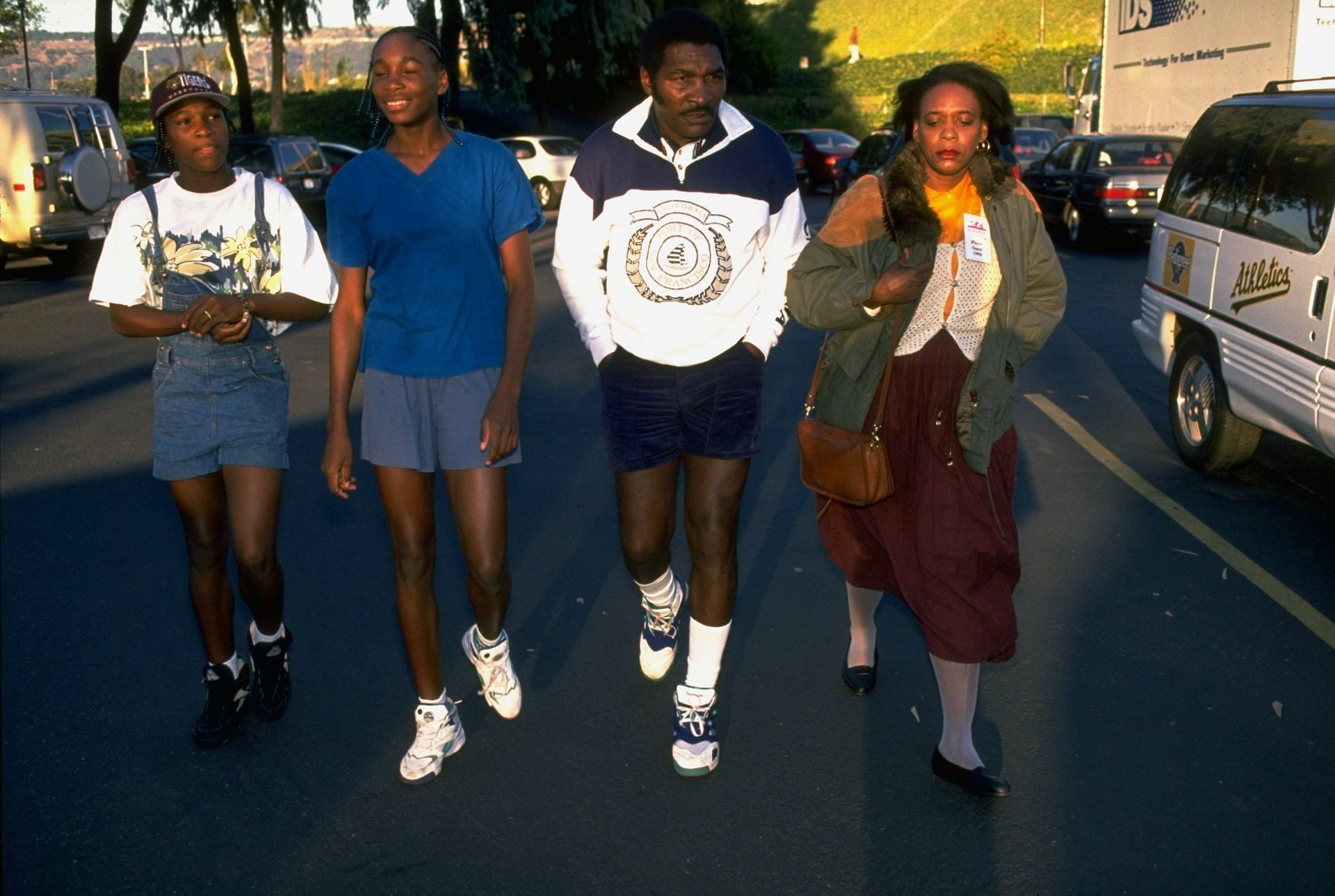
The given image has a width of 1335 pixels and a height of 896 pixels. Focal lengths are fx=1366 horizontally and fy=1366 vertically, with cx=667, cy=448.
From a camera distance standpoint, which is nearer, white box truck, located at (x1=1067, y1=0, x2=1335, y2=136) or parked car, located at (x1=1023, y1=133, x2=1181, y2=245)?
white box truck, located at (x1=1067, y1=0, x2=1335, y2=136)

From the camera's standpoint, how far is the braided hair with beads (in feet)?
11.6

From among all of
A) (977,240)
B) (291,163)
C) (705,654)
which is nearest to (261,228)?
(705,654)

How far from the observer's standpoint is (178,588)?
17.6 ft

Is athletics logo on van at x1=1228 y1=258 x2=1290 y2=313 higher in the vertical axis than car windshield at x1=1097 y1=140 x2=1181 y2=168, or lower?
higher

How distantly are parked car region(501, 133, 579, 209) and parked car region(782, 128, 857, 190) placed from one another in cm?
495

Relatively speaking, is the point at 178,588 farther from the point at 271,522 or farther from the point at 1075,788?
the point at 1075,788

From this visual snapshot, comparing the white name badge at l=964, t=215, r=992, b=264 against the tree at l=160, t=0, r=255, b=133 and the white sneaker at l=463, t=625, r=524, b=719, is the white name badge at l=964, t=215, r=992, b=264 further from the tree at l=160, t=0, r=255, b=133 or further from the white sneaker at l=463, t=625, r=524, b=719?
the tree at l=160, t=0, r=255, b=133

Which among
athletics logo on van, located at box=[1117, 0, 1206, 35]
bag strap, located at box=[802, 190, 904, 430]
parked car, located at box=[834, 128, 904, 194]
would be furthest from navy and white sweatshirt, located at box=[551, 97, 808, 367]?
parked car, located at box=[834, 128, 904, 194]

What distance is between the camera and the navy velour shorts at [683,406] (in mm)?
3715

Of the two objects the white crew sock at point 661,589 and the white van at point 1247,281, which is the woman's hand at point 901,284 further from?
the white van at point 1247,281

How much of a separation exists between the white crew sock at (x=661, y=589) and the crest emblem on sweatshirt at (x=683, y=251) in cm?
96

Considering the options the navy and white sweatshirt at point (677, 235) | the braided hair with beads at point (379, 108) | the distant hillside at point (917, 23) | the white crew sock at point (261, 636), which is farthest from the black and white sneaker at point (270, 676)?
the distant hillside at point (917, 23)

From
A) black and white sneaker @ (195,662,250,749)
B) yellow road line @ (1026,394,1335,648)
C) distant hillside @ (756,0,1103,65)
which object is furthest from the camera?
distant hillside @ (756,0,1103,65)

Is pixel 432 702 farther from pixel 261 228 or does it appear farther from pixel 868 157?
pixel 868 157
